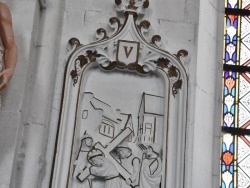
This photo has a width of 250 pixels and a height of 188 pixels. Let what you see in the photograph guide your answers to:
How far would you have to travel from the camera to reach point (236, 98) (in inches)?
266

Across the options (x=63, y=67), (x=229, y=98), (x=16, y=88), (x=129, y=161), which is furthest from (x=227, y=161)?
(x=16, y=88)

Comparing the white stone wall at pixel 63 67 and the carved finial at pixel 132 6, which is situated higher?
the carved finial at pixel 132 6

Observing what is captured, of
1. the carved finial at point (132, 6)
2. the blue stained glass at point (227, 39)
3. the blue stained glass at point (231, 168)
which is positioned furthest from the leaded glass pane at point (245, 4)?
the blue stained glass at point (231, 168)

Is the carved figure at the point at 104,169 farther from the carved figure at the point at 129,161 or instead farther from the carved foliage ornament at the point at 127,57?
the carved foliage ornament at the point at 127,57

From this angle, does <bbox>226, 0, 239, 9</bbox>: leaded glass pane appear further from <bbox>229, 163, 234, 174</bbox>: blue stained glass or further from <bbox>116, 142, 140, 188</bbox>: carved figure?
<bbox>116, 142, 140, 188</bbox>: carved figure

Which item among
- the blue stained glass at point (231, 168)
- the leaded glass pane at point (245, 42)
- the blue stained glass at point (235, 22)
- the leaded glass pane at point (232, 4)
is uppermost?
the leaded glass pane at point (232, 4)

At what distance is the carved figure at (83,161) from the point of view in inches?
233

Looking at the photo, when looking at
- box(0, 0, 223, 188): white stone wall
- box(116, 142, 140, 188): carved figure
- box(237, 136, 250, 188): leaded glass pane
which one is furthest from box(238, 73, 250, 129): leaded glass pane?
box(116, 142, 140, 188): carved figure

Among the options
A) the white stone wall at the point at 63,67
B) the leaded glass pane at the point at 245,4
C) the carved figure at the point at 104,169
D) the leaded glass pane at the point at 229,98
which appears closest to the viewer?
the white stone wall at the point at 63,67

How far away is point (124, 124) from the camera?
615cm

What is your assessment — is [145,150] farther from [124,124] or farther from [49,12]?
[49,12]

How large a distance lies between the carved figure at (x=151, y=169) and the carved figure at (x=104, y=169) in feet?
0.58

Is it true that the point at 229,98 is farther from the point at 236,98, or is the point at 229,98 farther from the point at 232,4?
the point at 232,4

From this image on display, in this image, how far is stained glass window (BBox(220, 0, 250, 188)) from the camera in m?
6.46
